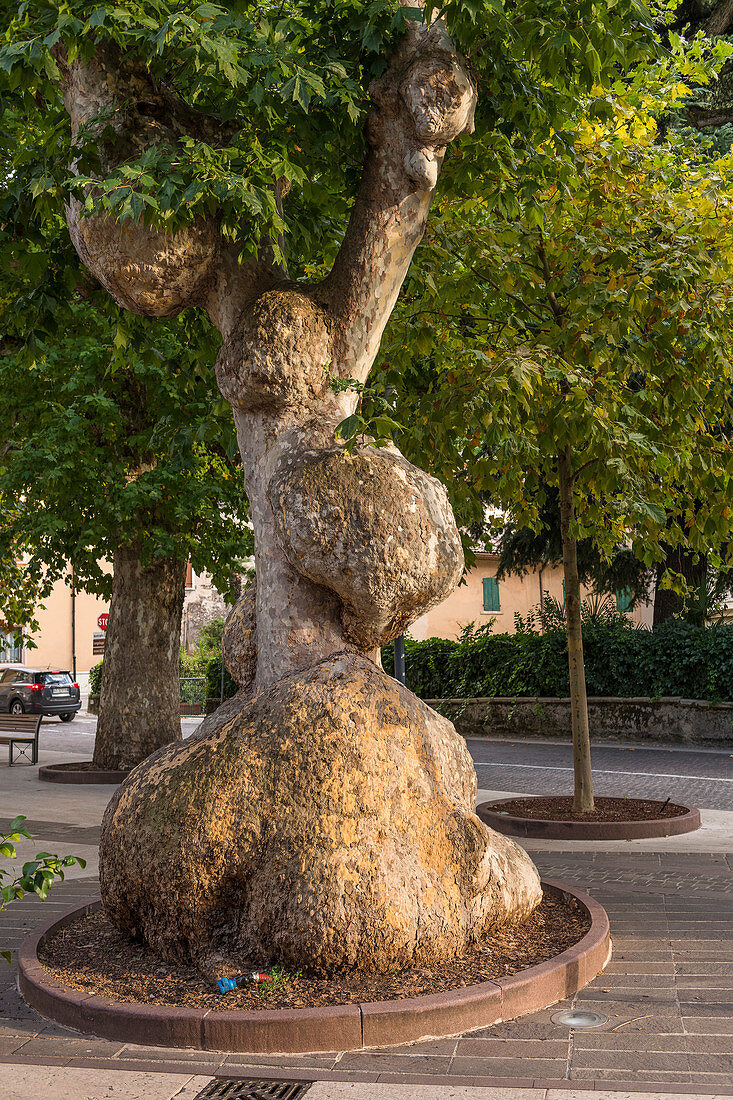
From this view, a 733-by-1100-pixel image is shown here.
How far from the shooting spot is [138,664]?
14.5m

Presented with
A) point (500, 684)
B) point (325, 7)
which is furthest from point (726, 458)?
point (500, 684)

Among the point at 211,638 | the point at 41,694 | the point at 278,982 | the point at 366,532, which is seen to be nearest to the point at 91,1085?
the point at 278,982

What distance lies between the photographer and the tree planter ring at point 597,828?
9781 millimetres

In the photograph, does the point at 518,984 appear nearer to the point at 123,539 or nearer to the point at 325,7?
the point at 325,7

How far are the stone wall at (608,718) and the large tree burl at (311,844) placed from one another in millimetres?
13598

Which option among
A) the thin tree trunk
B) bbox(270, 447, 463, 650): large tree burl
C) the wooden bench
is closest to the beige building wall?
the wooden bench

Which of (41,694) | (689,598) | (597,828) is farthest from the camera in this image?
(41,694)

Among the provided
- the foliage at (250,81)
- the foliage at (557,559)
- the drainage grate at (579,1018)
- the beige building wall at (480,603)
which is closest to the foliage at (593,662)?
the foliage at (557,559)

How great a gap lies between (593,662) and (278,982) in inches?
647

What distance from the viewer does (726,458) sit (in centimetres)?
973

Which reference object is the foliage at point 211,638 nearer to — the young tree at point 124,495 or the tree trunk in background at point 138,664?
the young tree at point 124,495

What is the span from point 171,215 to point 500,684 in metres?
17.8

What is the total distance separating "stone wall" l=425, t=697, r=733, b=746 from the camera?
722 inches

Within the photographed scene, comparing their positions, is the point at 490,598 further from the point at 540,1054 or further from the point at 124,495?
the point at 540,1054
